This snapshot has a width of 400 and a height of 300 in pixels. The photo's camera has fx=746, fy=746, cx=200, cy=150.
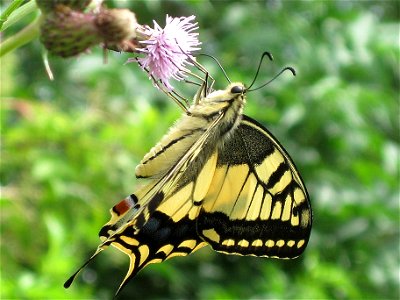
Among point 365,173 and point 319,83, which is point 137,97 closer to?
point 319,83

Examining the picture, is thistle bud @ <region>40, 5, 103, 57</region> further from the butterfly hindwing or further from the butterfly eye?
the butterfly hindwing

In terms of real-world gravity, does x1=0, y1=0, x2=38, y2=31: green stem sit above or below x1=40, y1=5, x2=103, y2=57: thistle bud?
above

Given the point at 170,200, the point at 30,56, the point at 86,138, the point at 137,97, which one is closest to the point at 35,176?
the point at 86,138

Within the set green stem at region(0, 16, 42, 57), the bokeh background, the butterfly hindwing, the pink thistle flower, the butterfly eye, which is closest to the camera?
green stem at region(0, 16, 42, 57)

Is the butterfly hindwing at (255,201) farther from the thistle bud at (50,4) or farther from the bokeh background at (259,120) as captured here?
the bokeh background at (259,120)

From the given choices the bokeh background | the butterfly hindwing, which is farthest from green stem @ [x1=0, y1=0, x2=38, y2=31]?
the bokeh background

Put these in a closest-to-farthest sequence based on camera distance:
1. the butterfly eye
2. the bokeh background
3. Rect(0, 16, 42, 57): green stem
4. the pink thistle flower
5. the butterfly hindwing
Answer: Rect(0, 16, 42, 57): green stem
the pink thistle flower
the butterfly eye
the butterfly hindwing
the bokeh background
